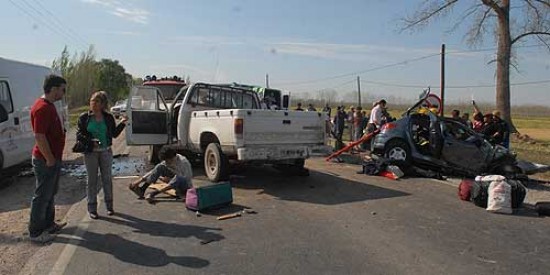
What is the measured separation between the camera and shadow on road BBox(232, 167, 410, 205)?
9.51 metres

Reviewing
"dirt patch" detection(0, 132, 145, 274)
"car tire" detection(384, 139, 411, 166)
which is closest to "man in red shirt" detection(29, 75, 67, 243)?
"dirt patch" detection(0, 132, 145, 274)

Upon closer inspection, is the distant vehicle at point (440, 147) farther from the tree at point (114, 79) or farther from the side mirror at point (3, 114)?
the tree at point (114, 79)

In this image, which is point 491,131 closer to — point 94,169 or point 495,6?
point 94,169

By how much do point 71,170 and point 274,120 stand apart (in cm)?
536

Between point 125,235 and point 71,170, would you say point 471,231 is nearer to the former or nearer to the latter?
point 125,235

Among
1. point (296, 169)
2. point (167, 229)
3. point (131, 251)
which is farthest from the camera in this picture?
point (296, 169)

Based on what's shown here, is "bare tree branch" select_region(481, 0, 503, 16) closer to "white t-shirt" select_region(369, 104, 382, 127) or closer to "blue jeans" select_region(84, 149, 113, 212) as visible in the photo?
"white t-shirt" select_region(369, 104, 382, 127)

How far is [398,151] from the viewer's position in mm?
13055

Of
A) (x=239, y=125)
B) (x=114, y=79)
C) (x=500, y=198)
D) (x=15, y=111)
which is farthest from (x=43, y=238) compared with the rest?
(x=114, y=79)

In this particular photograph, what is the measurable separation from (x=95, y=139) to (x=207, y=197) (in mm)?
1837

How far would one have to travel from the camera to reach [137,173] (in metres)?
12.2

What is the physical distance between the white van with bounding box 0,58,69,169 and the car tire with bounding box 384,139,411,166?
819cm

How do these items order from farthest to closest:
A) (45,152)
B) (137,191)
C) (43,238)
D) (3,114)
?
(3,114) < (137,191) < (43,238) < (45,152)

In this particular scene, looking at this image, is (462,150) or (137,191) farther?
(462,150)
